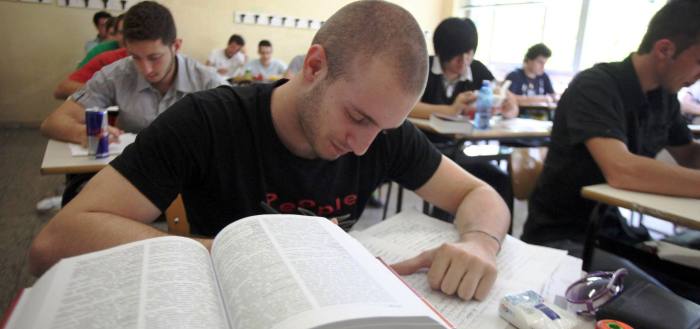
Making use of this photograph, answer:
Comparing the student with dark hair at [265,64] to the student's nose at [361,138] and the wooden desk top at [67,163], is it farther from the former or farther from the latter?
the student's nose at [361,138]

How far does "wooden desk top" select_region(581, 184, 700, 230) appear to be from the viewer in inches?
46.8

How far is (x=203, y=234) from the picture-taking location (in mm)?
1100

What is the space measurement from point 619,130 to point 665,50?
0.33 metres

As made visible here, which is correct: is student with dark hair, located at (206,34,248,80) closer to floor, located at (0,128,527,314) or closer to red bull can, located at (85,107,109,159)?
floor, located at (0,128,527,314)

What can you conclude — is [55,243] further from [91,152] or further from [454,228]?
[91,152]

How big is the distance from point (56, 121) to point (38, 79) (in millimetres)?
4887

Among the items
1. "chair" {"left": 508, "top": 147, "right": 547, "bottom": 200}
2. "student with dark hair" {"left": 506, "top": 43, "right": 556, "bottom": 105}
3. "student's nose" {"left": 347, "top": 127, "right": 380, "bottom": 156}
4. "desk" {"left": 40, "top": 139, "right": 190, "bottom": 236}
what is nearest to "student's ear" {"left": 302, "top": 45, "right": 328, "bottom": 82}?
"student's nose" {"left": 347, "top": 127, "right": 380, "bottom": 156}

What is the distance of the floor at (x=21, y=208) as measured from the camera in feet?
6.71

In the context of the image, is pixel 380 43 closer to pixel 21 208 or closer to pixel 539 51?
pixel 21 208

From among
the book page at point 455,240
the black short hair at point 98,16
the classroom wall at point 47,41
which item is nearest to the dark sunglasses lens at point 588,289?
the book page at point 455,240

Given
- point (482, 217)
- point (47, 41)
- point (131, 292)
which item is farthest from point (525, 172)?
point (47, 41)

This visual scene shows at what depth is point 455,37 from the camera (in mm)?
2699

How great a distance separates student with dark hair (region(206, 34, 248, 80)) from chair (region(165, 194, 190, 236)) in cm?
525

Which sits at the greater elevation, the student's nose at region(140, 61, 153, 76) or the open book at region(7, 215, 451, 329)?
the student's nose at region(140, 61, 153, 76)
